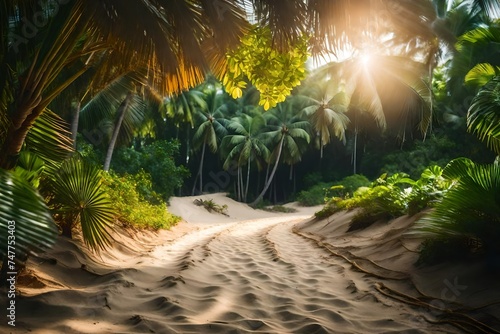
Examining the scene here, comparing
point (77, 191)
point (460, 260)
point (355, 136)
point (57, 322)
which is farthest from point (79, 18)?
point (355, 136)

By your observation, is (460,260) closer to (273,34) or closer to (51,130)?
(273,34)

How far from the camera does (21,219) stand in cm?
166

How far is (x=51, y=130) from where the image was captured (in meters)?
3.92

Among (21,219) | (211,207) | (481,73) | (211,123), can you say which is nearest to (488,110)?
(481,73)

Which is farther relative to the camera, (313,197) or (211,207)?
(313,197)

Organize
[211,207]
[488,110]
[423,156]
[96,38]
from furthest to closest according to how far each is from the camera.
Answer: [423,156], [211,207], [488,110], [96,38]

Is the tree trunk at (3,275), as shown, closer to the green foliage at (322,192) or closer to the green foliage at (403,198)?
the green foliage at (403,198)

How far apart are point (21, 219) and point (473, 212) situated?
3.55 m

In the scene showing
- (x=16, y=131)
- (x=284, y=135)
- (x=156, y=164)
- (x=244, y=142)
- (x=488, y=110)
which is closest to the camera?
(x=16, y=131)

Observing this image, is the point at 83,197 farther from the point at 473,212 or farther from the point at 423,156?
the point at 423,156

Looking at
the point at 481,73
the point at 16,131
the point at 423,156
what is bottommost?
the point at 16,131

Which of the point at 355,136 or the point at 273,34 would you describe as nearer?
the point at 273,34

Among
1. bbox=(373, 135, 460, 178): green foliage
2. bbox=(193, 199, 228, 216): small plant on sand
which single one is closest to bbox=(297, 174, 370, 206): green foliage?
bbox=(373, 135, 460, 178): green foliage

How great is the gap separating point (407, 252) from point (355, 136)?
26812 millimetres
